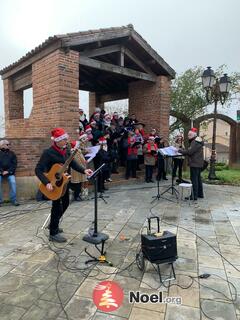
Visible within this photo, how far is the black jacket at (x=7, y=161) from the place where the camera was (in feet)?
22.7

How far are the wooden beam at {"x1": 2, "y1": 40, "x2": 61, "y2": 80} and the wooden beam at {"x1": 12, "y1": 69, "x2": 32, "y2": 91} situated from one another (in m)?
0.23

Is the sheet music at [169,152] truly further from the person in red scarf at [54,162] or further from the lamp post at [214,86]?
the lamp post at [214,86]

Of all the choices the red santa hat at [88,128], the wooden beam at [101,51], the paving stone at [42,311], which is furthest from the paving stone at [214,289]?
the wooden beam at [101,51]

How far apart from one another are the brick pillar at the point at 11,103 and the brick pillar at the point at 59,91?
302 centimetres

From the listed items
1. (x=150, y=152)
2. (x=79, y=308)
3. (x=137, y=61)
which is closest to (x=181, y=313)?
(x=79, y=308)

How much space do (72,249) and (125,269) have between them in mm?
992

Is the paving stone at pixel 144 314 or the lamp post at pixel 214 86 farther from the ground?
the lamp post at pixel 214 86

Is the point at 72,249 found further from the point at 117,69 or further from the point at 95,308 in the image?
the point at 117,69

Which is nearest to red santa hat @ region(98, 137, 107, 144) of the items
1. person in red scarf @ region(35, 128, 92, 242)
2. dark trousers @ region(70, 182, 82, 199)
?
dark trousers @ region(70, 182, 82, 199)

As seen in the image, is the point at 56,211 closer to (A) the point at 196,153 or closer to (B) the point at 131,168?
(A) the point at 196,153

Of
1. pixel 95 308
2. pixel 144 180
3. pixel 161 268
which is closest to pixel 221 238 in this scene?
pixel 161 268

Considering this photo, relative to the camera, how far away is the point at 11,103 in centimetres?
1088

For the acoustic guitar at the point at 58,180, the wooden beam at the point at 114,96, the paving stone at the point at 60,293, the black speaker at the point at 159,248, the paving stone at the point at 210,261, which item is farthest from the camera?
the wooden beam at the point at 114,96

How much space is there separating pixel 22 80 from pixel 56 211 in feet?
22.7
